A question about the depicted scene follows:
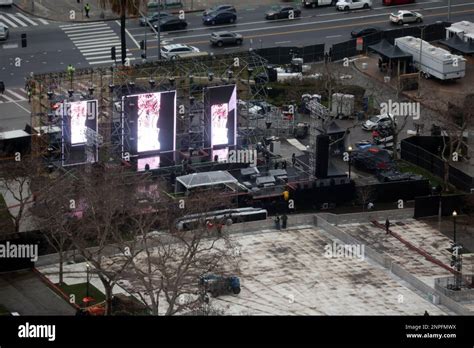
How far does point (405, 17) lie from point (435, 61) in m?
12.9

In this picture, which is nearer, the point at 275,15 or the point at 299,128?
the point at 299,128

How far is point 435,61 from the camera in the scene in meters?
79.8

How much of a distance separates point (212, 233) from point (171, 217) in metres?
2.03

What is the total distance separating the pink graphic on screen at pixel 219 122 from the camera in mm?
63344

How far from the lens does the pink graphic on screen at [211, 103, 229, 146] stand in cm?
6334

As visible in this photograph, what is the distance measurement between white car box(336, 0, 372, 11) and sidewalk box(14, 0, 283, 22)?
20.8 ft

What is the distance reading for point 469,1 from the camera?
324 feet

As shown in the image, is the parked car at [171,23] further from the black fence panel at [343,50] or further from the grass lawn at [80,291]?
the grass lawn at [80,291]

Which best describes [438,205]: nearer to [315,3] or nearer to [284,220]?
[284,220]

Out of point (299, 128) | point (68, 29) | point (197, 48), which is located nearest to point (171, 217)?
point (299, 128)

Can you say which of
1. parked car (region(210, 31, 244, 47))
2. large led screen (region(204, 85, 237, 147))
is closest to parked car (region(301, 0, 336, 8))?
parked car (region(210, 31, 244, 47))

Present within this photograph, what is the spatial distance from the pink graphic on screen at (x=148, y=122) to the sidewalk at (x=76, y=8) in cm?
2882

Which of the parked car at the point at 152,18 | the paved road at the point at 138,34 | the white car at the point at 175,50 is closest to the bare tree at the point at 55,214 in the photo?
the paved road at the point at 138,34

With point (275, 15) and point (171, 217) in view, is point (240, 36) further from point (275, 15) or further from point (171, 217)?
point (171, 217)
